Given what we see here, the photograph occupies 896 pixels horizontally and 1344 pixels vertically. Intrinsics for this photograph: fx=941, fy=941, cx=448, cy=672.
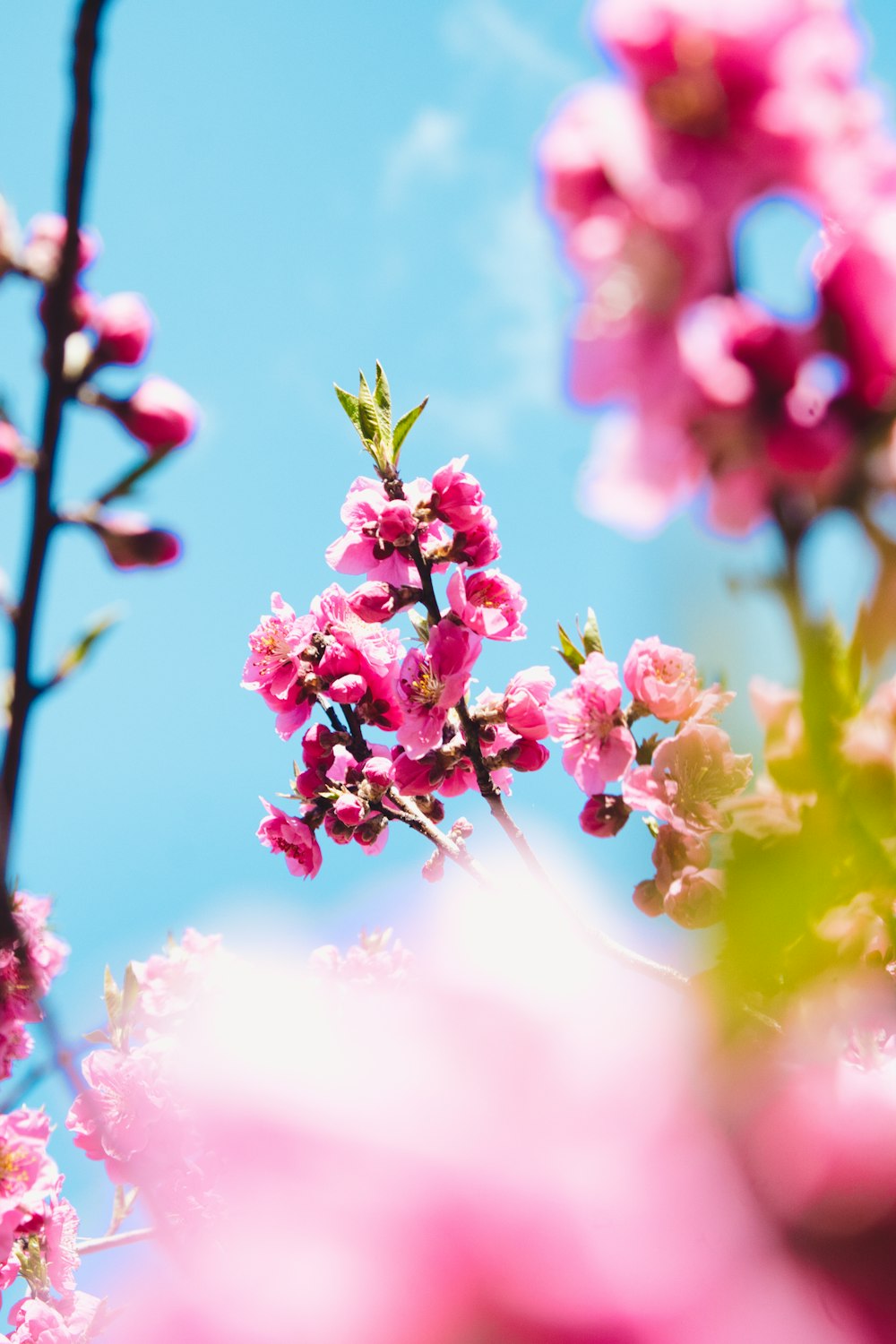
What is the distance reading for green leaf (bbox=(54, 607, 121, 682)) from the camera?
1029 mm

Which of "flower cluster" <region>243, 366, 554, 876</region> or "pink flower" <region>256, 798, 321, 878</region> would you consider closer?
"flower cluster" <region>243, 366, 554, 876</region>

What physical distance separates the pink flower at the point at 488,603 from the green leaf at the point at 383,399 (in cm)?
40

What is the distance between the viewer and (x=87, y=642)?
106 centimetres

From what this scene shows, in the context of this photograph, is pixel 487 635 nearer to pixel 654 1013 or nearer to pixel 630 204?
pixel 630 204

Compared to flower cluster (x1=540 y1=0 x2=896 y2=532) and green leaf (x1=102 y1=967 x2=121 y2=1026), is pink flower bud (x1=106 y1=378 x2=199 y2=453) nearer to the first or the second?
flower cluster (x1=540 y1=0 x2=896 y2=532)

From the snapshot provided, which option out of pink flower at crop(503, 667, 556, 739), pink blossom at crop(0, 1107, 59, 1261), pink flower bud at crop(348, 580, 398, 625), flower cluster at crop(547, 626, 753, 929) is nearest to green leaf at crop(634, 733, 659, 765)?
flower cluster at crop(547, 626, 753, 929)

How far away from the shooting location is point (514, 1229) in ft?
1.12

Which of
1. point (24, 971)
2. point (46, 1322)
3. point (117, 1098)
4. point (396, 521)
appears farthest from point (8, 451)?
point (46, 1322)

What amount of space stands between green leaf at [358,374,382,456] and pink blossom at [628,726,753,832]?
1.03 meters

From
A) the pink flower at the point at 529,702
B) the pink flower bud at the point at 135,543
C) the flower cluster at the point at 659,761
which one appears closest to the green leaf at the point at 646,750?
the flower cluster at the point at 659,761

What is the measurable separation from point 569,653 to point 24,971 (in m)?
1.65

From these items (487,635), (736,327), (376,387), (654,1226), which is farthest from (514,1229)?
(376,387)

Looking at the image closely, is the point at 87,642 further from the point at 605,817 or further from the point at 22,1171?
the point at 22,1171

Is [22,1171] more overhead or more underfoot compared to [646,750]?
more underfoot
